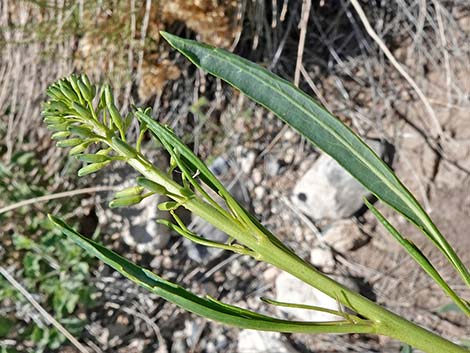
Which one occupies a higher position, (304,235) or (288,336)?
(304,235)

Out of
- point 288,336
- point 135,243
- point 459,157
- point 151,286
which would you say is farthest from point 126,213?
point 151,286

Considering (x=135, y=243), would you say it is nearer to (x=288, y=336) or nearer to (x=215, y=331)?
(x=215, y=331)

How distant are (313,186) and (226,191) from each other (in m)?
1.57

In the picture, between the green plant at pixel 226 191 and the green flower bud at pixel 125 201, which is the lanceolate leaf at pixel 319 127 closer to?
the green plant at pixel 226 191

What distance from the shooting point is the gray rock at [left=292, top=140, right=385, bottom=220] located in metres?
2.10

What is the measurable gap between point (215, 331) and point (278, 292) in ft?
0.83

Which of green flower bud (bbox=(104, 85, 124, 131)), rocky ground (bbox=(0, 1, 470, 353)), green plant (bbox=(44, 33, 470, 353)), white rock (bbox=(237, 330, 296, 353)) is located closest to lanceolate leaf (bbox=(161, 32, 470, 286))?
green plant (bbox=(44, 33, 470, 353))

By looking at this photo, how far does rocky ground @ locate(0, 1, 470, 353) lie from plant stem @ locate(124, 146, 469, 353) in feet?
4.78

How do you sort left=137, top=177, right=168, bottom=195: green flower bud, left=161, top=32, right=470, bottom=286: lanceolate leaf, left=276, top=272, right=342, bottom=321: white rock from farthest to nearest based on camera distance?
left=276, top=272, right=342, bottom=321: white rock → left=161, top=32, right=470, bottom=286: lanceolate leaf → left=137, top=177, right=168, bottom=195: green flower bud

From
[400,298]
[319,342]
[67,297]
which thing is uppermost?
[400,298]

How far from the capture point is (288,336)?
211cm

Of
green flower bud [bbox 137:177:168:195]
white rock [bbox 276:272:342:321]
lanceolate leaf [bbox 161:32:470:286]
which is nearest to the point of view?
green flower bud [bbox 137:177:168:195]

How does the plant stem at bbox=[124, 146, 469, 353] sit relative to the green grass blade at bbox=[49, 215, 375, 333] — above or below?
above

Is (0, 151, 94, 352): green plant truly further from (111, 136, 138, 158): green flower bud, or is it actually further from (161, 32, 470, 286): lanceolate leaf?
(111, 136, 138, 158): green flower bud
